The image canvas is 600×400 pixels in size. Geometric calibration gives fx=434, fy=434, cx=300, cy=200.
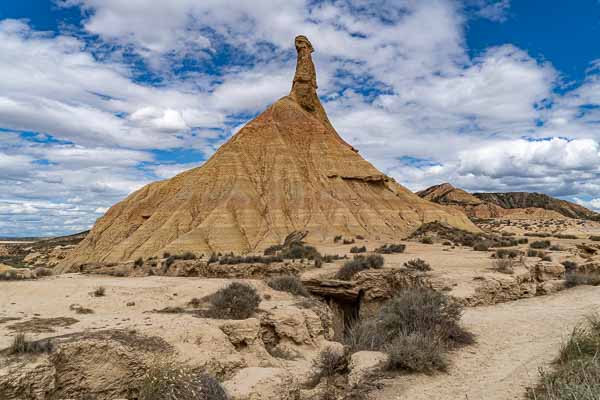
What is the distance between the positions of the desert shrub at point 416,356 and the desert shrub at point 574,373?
A: 64.6 inches

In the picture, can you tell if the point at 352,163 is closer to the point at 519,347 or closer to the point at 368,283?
the point at 368,283

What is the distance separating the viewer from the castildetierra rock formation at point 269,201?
34938 millimetres

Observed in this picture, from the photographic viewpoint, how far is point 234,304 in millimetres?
10578

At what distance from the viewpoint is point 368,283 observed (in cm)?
1644

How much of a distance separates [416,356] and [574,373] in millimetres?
2380

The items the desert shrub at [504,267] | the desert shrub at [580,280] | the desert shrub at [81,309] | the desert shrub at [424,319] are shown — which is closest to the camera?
the desert shrub at [424,319]

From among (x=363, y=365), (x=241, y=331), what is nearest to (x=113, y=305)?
(x=241, y=331)

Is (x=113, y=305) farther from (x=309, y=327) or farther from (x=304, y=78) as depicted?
(x=304, y=78)

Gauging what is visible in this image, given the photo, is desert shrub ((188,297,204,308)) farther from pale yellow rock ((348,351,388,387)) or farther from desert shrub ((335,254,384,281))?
desert shrub ((335,254,384,281))

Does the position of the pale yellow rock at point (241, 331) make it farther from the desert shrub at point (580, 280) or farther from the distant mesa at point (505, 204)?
the distant mesa at point (505, 204)

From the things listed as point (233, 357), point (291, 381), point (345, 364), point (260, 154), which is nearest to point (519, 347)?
point (345, 364)

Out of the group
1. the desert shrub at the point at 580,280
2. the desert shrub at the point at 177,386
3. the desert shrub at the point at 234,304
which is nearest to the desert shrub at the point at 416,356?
the desert shrub at the point at 177,386

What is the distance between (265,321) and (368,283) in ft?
22.9

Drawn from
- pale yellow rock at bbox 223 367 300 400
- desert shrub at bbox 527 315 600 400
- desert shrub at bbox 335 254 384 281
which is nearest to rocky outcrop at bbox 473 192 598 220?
desert shrub at bbox 335 254 384 281
